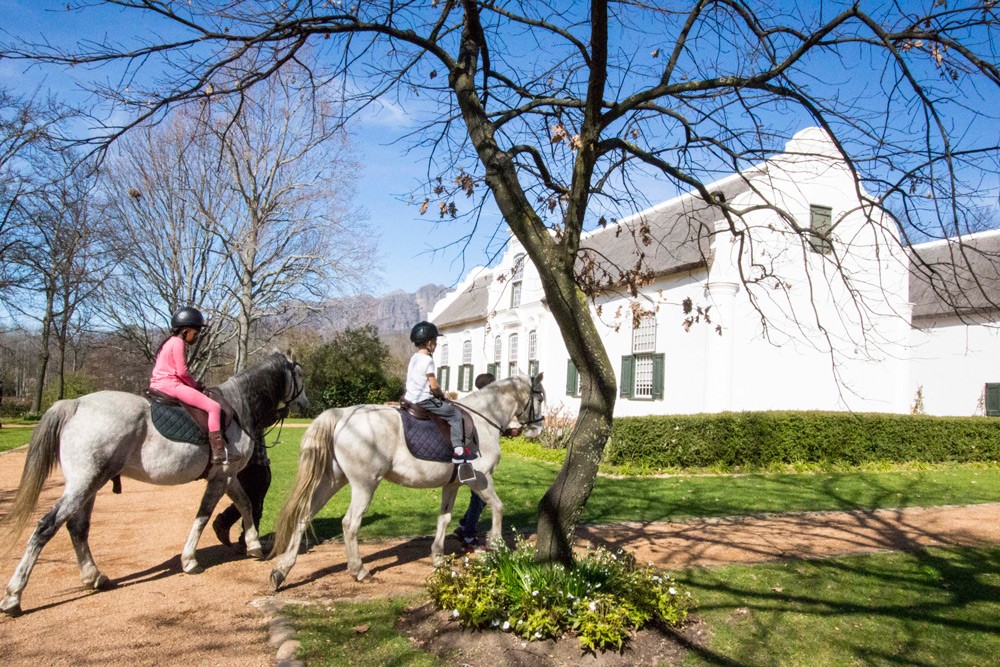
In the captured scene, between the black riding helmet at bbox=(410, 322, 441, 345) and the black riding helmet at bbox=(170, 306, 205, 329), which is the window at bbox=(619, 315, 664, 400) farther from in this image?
the black riding helmet at bbox=(170, 306, 205, 329)

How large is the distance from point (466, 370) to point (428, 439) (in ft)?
82.4

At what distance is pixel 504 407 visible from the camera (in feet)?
23.1

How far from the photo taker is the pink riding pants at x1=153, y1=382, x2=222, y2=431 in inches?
236

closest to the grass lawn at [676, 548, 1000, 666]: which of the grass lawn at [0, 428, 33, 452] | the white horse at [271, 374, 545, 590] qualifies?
the white horse at [271, 374, 545, 590]

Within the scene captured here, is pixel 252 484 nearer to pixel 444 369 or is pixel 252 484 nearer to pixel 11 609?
pixel 11 609

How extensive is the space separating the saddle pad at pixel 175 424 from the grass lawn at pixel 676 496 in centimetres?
252

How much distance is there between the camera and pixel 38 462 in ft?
17.5

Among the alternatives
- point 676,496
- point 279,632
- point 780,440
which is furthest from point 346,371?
point 279,632

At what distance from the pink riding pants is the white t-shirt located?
5.86ft

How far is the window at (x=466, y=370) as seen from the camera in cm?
3102

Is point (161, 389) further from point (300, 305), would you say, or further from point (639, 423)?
point (300, 305)

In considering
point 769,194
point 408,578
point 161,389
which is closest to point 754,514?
point 408,578

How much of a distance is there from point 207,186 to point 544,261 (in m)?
22.6

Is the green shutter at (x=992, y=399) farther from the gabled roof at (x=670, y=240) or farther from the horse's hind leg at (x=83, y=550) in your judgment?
the horse's hind leg at (x=83, y=550)
